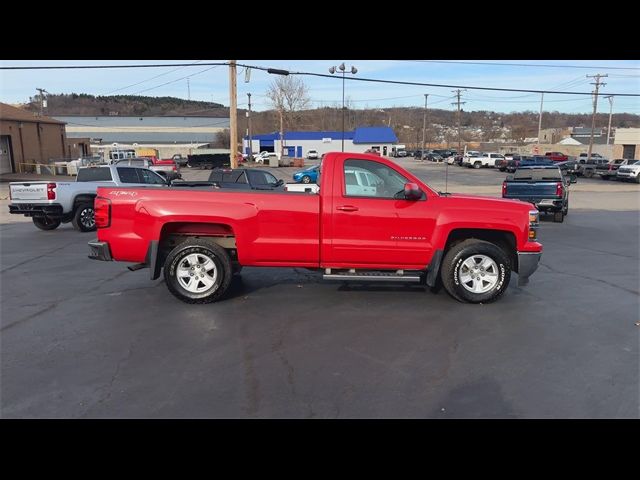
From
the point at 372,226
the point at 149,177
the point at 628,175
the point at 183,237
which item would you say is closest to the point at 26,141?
the point at 149,177

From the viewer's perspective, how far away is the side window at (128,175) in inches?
525

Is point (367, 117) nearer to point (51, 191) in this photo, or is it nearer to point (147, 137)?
point (147, 137)

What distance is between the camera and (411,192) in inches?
236

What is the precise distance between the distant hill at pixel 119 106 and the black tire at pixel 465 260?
411ft

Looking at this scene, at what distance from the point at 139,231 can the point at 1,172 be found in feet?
133

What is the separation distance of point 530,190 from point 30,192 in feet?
46.9

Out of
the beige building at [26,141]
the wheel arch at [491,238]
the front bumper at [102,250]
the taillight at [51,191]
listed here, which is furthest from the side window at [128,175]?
the beige building at [26,141]

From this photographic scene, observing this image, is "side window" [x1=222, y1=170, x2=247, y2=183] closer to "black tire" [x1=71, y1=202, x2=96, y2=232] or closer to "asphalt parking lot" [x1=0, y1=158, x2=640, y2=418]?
"black tire" [x1=71, y1=202, x2=96, y2=232]

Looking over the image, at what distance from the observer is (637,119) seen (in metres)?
135

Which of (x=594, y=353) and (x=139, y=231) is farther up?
(x=139, y=231)
